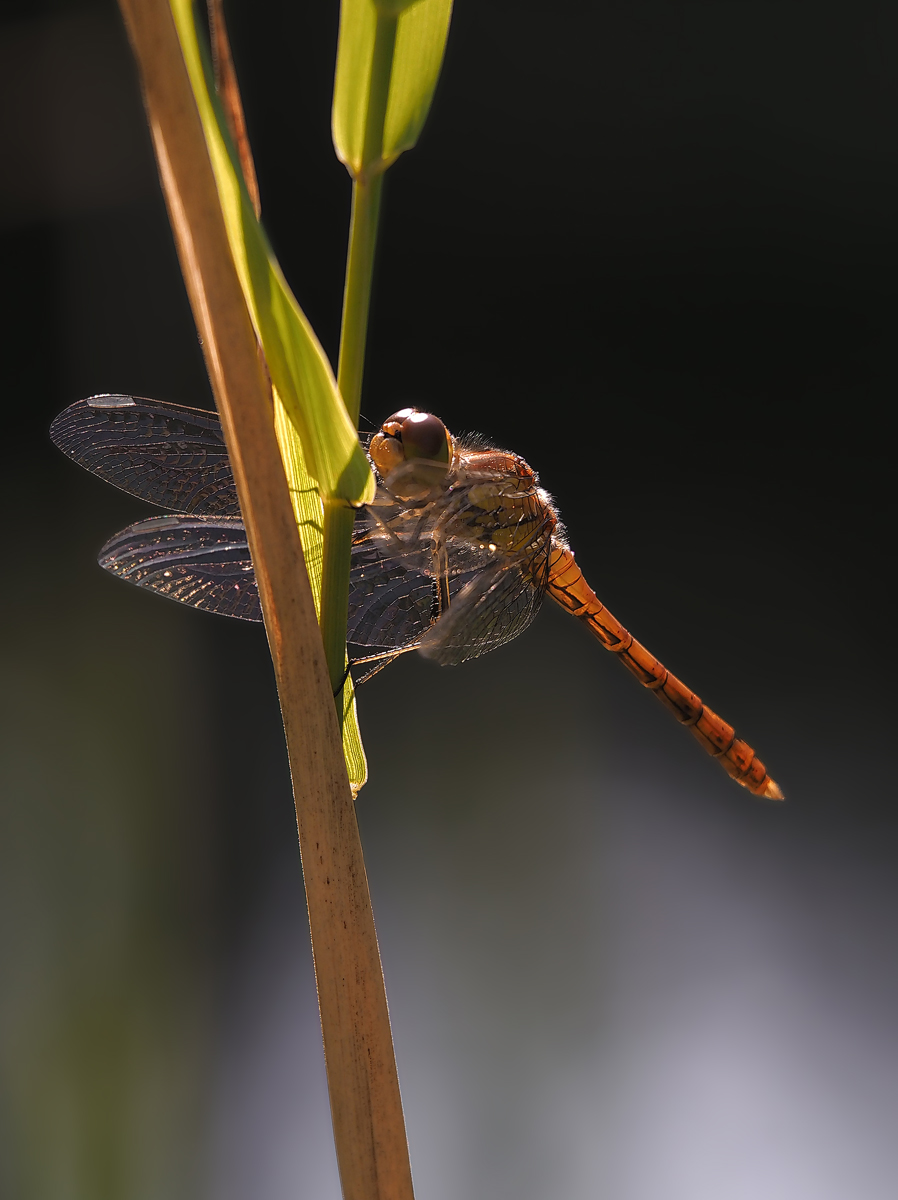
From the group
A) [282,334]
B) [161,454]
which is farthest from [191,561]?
[282,334]

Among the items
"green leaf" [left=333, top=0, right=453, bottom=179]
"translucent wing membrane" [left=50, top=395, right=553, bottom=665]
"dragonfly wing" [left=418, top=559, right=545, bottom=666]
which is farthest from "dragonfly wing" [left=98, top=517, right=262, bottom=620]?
"green leaf" [left=333, top=0, right=453, bottom=179]

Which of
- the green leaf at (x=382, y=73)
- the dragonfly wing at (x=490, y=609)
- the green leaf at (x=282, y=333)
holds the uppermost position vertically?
the green leaf at (x=382, y=73)

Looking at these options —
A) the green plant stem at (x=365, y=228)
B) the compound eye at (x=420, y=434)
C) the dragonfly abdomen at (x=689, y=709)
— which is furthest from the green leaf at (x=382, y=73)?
the dragonfly abdomen at (x=689, y=709)

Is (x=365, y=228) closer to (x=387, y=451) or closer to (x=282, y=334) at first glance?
(x=282, y=334)

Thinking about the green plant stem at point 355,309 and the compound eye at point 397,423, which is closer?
the green plant stem at point 355,309

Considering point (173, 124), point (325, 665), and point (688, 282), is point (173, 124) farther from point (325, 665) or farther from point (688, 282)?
point (688, 282)

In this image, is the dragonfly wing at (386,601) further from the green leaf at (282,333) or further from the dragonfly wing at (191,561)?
the green leaf at (282,333)
